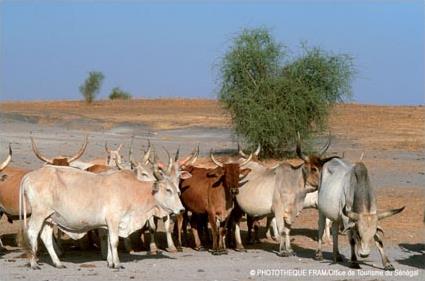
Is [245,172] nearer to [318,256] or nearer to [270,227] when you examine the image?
[270,227]

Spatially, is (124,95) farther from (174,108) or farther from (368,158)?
(368,158)

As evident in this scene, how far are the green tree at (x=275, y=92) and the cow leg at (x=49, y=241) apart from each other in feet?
57.0

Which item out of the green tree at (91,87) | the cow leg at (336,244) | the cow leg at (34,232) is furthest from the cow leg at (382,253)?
the green tree at (91,87)

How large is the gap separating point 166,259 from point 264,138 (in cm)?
1667

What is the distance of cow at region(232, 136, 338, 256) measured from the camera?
13719 millimetres

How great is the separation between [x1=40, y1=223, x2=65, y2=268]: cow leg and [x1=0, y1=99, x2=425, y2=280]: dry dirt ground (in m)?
0.19

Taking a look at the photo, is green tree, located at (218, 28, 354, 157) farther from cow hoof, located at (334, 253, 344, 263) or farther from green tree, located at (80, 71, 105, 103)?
green tree, located at (80, 71, 105, 103)

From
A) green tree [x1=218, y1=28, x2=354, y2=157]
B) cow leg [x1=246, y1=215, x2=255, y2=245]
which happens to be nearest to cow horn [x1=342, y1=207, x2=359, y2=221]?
cow leg [x1=246, y1=215, x2=255, y2=245]

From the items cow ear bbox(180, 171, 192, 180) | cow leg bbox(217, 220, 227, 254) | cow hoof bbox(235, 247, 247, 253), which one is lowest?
cow hoof bbox(235, 247, 247, 253)

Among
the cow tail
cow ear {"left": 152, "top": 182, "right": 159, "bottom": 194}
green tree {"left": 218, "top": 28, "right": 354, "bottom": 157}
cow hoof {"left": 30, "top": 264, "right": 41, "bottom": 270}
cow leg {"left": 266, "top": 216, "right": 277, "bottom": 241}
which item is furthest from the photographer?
green tree {"left": 218, "top": 28, "right": 354, "bottom": 157}

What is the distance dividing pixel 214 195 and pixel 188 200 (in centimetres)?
66

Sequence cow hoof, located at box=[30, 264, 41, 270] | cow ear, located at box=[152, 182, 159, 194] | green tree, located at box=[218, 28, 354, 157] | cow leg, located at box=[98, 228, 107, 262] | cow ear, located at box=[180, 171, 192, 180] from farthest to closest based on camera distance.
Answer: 1. green tree, located at box=[218, 28, 354, 157]
2. cow ear, located at box=[180, 171, 192, 180]
3. cow leg, located at box=[98, 228, 107, 262]
4. cow ear, located at box=[152, 182, 159, 194]
5. cow hoof, located at box=[30, 264, 41, 270]

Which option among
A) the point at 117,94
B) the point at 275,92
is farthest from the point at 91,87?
the point at 275,92

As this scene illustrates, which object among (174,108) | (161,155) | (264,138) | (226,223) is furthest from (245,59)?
(174,108)
